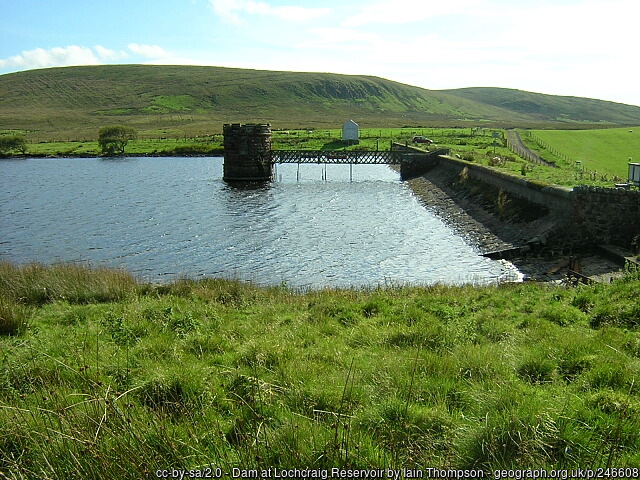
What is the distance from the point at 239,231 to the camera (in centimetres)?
3222

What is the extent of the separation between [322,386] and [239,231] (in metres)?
26.2

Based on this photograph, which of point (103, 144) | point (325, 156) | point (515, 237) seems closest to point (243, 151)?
point (325, 156)

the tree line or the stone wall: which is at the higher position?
the tree line

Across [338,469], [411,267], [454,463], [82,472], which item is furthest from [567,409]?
[411,267]

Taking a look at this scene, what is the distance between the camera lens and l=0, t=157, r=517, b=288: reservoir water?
2255cm

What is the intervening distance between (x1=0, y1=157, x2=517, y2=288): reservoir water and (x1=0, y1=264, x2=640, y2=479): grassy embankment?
8.13 m

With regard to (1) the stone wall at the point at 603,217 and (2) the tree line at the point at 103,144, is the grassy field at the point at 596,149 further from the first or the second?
(2) the tree line at the point at 103,144

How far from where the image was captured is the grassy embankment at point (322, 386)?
4805 mm

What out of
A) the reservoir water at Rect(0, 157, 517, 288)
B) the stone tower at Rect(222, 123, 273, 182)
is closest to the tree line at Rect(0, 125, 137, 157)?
the reservoir water at Rect(0, 157, 517, 288)

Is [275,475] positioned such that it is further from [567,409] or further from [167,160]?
[167,160]

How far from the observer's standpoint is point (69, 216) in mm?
36969

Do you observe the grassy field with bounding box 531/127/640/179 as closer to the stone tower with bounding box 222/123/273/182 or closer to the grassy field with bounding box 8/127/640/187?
the grassy field with bounding box 8/127/640/187

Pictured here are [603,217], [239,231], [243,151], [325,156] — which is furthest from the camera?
[325,156]

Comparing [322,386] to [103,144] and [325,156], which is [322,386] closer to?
[325,156]
